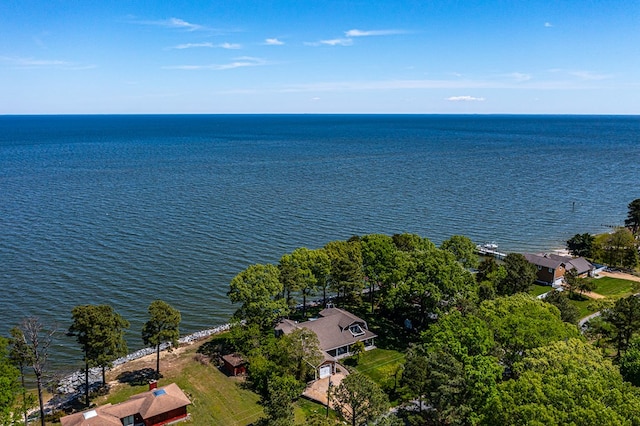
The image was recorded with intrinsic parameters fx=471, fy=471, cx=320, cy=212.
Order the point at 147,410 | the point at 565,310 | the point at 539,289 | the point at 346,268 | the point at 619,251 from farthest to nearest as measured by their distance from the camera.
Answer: the point at 619,251
the point at 539,289
the point at 346,268
the point at 565,310
the point at 147,410

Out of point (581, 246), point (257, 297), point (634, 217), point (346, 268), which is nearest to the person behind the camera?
point (257, 297)

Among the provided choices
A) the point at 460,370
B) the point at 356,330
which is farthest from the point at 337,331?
the point at 460,370

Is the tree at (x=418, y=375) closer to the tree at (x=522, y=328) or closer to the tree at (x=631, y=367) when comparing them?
the tree at (x=522, y=328)

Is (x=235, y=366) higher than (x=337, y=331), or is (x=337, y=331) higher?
(x=337, y=331)

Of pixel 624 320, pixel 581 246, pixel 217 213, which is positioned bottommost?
pixel 581 246

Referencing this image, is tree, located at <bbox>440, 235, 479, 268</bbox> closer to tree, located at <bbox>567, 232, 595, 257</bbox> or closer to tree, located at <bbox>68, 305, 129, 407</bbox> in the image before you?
tree, located at <bbox>567, 232, 595, 257</bbox>

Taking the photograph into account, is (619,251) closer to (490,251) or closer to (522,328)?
(490,251)

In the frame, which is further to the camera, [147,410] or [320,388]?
[320,388]
